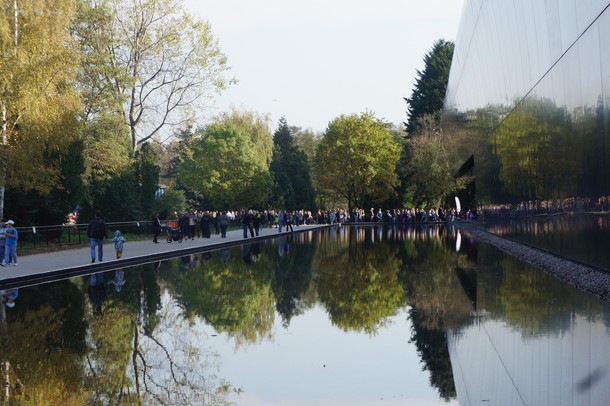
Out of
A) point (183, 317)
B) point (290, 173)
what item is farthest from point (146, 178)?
point (290, 173)

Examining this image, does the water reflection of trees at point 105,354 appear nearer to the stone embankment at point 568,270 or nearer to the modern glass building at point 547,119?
the stone embankment at point 568,270

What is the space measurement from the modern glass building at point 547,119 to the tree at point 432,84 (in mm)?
56538

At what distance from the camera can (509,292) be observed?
16.1 meters

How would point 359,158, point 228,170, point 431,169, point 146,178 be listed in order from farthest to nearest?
point 359,158
point 431,169
point 228,170
point 146,178

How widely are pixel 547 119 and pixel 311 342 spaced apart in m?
12.9

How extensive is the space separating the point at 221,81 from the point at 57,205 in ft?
58.6

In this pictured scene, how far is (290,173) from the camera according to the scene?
108812 mm

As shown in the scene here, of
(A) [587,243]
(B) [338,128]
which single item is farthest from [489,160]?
(B) [338,128]

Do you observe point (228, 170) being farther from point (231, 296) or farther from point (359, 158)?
point (231, 296)

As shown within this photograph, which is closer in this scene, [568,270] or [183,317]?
[183,317]

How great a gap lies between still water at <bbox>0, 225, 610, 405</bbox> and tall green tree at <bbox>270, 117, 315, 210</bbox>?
264 feet

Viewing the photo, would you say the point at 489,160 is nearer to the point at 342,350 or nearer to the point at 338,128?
the point at 342,350

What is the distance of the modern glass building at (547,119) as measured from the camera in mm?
16016

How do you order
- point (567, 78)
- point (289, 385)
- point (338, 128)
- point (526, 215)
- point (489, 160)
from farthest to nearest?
point (338, 128)
point (489, 160)
point (526, 215)
point (567, 78)
point (289, 385)
